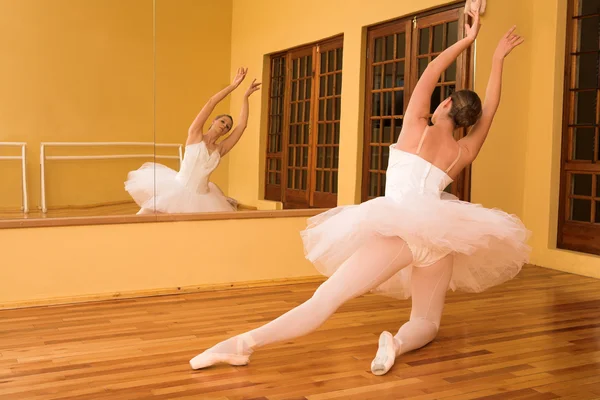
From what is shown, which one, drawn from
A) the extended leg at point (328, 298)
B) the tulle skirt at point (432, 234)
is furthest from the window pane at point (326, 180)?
the extended leg at point (328, 298)

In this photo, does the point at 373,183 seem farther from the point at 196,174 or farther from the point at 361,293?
the point at 361,293

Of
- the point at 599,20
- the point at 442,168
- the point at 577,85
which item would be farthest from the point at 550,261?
the point at 442,168

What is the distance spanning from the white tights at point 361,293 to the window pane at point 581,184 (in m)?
2.72

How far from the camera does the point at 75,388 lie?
8.84ft

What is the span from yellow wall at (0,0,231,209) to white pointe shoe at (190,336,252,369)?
5.59 feet

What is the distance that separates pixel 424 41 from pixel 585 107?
1.32 metres

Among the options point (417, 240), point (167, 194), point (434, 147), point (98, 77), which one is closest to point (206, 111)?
point (167, 194)

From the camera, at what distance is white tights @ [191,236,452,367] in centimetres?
287

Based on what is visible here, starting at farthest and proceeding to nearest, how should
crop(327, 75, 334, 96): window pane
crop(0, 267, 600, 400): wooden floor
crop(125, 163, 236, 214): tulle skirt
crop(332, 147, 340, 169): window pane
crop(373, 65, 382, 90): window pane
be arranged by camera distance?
crop(373, 65, 382, 90): window pane < crop(332, 147, 340, 169): window pane < crop(327, 75, 334, 96): window pane < crop(125, 163, 236, 214): tulle skirt < crop(0, 267, 600, 400): wooden floor

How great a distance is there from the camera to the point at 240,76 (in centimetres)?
468

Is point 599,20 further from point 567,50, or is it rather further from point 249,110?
point 249,110

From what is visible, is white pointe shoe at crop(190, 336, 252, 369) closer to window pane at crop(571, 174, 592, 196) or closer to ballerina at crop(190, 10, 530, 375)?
ballerina at crop(190, 10, 530, 375)

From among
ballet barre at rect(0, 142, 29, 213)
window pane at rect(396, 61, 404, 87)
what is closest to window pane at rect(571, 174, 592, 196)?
window pane at rect(396, 61, 404, 87)

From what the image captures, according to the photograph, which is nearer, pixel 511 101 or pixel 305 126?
pixel 305 126
